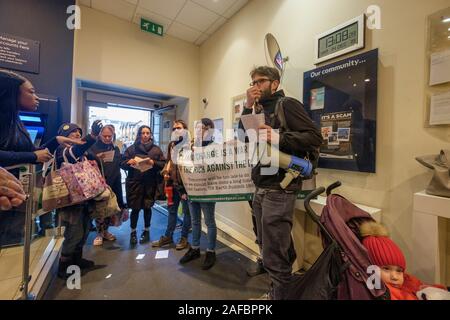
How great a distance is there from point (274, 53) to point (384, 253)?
2128mm

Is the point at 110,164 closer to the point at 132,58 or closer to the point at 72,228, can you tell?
the point at 72,228

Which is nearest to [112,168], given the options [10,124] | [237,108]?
[10,124]

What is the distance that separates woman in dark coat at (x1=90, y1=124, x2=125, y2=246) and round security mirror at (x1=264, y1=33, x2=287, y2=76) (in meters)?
2.15

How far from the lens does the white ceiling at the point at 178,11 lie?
2918 mm

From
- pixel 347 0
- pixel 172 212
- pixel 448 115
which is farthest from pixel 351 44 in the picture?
pixel 172 212

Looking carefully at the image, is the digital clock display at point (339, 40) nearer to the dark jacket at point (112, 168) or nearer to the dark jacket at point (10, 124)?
the dark jacket at point (10, 124)

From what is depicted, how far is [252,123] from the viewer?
152cm

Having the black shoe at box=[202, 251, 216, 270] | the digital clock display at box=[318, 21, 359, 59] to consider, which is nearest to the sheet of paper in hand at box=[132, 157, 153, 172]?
the black shoe at box=[202, 251, 216, 270]

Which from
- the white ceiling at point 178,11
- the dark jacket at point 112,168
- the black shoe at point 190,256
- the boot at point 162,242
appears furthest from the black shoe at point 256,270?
the white ceiling at point 178,11

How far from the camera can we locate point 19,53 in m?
2.41

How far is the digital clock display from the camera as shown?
170 cm

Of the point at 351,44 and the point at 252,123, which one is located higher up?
the point at 351,44

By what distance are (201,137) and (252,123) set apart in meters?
0.79

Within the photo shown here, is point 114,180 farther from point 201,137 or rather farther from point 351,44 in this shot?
point 351,44
